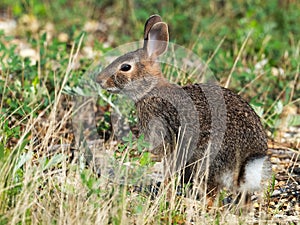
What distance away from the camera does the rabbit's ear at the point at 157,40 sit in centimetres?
→ 564

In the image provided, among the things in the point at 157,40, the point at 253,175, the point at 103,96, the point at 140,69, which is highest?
the point at 157,40

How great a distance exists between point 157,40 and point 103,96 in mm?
848

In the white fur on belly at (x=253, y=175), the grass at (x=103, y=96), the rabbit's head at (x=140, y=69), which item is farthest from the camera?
the rabbit's head at (x=140, y=69)

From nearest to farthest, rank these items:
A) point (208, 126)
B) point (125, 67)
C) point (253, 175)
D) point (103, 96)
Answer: point (253, 175) < point (208, 126) < point (125, 67) < point (103, 96)

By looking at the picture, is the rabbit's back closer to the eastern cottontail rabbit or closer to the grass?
the eastern cottontail rabbit

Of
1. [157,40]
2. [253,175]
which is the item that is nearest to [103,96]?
[157,40]

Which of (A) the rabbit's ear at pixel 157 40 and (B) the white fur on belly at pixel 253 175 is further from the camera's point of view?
(A) the rabbit's ear at pixel 157 40

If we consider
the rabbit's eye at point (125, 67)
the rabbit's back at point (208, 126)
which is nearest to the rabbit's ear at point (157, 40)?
the rabbit's eye at point (125, 67)

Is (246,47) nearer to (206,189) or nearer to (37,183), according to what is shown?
(206,189)

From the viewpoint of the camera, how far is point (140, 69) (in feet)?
18.7

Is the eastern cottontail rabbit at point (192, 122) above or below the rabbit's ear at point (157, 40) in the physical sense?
below

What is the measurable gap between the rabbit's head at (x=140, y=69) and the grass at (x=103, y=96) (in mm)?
396

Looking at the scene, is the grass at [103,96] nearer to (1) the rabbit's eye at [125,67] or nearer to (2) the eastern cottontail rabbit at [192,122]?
(2) the eastern cottontail rabbit at [192,122]

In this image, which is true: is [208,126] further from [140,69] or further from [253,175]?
[140,69]
